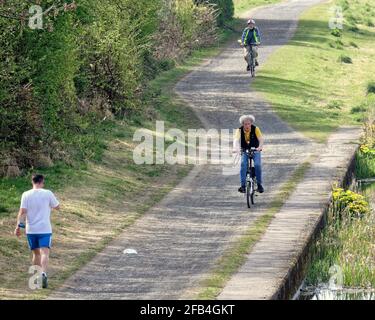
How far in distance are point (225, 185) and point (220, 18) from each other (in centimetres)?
3718

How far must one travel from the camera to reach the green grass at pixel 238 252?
17656 millimetres

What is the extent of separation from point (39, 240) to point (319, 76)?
3469cm

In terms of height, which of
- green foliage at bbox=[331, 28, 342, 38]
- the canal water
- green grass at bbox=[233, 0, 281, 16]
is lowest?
the canal water

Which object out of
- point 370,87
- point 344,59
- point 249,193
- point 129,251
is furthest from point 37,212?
point 344,59

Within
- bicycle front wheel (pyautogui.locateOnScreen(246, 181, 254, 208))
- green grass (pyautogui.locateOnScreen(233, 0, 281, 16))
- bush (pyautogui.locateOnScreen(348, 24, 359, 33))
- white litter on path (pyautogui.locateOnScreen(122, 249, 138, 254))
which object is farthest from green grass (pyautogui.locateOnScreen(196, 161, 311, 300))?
green grass (pyautogui.locateOnScreen(233, 0, 281, 16))

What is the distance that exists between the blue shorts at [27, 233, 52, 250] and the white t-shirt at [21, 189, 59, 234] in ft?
0.22

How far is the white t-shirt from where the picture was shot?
17266mm

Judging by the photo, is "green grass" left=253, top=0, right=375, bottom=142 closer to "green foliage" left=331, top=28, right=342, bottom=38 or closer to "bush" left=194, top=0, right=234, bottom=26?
"green foliage" left=331, top=28, right=342, bottom=38

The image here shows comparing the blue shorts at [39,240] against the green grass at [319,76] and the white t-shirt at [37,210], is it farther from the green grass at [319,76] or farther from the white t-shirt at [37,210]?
the green grass at [319,76]

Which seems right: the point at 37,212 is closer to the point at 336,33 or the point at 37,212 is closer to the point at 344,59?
the point at 344,59

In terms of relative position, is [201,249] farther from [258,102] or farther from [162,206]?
[258,102]

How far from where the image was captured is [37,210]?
17266 millimetres
